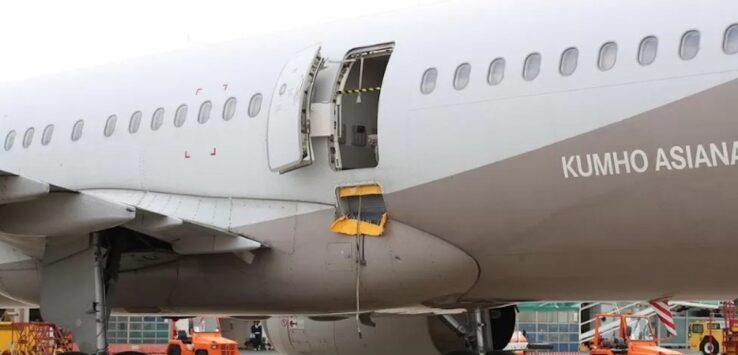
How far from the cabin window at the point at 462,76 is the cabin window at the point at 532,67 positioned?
2.01 ft

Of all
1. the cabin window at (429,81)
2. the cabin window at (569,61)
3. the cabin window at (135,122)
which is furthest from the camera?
the cabin window at (135,122)

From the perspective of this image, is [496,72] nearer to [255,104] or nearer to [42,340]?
[255,104]

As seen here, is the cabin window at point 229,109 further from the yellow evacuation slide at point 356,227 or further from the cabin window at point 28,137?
the cabin window at point 28,137

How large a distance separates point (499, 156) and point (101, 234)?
4.38 meters

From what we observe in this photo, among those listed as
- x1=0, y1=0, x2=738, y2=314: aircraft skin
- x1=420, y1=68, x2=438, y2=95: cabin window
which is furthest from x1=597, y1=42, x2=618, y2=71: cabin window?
x1=420, y1=68, x2=438, y2=95: cabin window

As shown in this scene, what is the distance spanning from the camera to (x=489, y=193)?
10.4 metres

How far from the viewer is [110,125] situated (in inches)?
534

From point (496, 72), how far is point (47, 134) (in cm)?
642

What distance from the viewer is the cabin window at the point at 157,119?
513 inches

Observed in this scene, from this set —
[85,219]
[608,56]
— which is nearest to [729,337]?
[608,56]

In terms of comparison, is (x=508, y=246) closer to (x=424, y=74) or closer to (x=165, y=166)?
(x=424, y=74)

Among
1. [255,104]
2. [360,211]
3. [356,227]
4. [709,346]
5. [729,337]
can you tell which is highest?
[255,104]

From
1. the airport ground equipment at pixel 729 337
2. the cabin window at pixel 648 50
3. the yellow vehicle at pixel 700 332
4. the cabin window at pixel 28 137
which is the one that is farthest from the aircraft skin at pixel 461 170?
the yellow vehicle at pixel 700 332

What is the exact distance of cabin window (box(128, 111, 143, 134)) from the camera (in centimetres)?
1325
